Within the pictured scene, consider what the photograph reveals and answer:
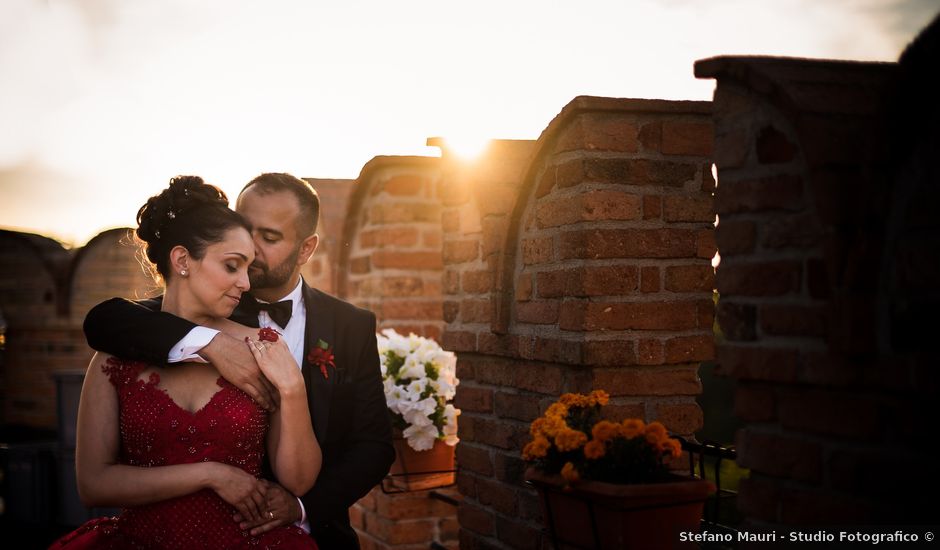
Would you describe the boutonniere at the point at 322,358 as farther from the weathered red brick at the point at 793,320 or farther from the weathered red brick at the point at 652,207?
the weathered red brick at the point at 793,320

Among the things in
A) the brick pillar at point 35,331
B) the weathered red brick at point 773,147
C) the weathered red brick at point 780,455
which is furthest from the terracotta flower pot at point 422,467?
the brick pillar at point 35,331

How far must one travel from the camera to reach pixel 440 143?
374 centimetres

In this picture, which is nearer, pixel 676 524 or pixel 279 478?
pixel 676 524

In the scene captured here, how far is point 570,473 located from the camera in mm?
1966

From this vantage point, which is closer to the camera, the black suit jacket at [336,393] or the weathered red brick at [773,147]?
the weathered red brick at [773,147]

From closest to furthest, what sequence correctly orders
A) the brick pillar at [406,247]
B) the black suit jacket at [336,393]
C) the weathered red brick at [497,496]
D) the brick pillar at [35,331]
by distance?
the black suit jacket at [336,393]
the weathered red brick at [497,496]
the brick pillar at [406,247]
the brick pillar at [35,331]

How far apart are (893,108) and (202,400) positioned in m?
2.13

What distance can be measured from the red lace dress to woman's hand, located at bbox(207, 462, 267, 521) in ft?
0.18

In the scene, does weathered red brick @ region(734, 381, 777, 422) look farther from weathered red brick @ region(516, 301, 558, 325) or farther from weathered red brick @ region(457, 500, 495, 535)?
weathered red brick @ region(457, 500, 495, 535)

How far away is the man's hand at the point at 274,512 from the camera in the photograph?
2.65m

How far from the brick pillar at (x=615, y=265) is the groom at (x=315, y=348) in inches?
23.7

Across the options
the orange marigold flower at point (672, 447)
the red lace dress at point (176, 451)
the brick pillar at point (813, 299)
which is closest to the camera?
the brick pillar at point (813, 299)

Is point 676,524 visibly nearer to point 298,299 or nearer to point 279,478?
point 279,478

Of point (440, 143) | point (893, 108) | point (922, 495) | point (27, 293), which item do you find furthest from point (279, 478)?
point (27, 293)
